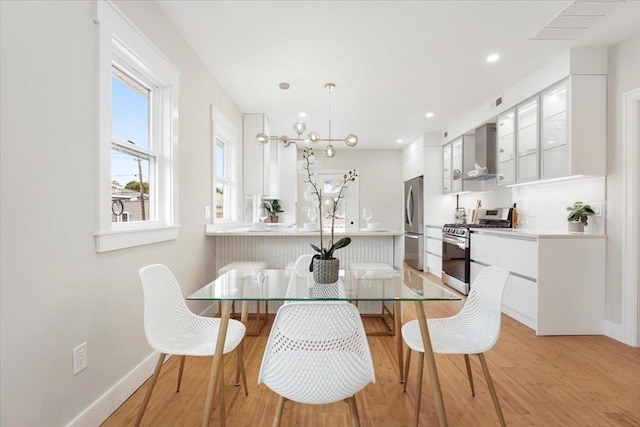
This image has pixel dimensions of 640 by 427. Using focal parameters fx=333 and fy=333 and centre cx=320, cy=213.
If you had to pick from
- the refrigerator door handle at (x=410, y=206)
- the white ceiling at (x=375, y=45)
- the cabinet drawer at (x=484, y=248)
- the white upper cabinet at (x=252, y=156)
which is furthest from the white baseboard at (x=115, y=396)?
the refrigerator door handle at (x=410, y=206)

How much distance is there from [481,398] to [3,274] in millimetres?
2398

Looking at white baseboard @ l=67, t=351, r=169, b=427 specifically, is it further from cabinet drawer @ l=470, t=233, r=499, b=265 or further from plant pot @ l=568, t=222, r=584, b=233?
plant pot @ l=568, t=222, r=584, b=233

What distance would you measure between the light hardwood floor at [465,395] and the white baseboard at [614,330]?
0.18m

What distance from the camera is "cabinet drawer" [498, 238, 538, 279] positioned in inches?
121

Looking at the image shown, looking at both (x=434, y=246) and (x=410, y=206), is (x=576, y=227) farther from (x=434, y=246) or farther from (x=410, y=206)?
→ (x=410, y=206)

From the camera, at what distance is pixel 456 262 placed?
4586 millimetres

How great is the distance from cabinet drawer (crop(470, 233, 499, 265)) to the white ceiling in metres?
1.78

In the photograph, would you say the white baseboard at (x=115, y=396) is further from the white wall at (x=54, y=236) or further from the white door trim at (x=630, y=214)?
the white door trim at (x=630, y=214)

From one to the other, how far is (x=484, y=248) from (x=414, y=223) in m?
2.54

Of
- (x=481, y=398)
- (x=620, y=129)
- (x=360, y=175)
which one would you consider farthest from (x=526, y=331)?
(x=360, y=175)

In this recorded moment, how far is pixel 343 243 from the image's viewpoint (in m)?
1.81

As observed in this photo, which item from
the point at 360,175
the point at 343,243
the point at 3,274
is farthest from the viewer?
the point at 360,175

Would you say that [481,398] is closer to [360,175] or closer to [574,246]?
[574,246]

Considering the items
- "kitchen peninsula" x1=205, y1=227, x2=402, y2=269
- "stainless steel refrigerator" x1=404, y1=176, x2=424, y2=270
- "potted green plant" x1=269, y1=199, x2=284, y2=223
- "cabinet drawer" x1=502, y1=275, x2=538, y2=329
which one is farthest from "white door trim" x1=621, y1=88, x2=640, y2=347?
"potted green plant" x1=269, y1=199, x2=284, y2=223
